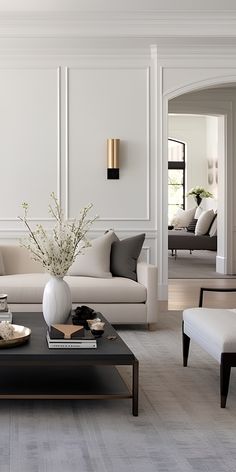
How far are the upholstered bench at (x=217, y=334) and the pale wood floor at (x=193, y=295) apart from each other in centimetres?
270

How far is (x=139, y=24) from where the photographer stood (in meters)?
6.84

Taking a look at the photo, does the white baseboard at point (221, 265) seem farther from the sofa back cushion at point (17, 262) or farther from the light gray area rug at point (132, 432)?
the light gray area rug at point (132, 432)

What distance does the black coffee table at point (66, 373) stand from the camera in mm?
3365

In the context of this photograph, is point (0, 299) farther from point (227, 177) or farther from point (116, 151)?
point (227, 177)

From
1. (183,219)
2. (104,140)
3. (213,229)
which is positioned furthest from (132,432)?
(183,219)

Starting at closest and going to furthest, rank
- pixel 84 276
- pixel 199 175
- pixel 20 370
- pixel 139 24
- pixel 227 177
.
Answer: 1. pixel 20 370
2. pixel 84 276
3. pixel 139 24
4. pixel 227 177
5. pixel 199 175

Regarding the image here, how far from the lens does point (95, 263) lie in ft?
19.6

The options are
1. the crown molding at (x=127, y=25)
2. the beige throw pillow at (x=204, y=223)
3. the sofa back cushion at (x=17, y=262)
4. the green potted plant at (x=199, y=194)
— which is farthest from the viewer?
the green potted plant at (x=199, y=194)

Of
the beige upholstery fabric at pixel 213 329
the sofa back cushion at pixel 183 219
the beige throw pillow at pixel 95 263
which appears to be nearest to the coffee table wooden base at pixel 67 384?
the beige upholstery fabric at pixel 213 329

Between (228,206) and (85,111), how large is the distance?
369 centimetres

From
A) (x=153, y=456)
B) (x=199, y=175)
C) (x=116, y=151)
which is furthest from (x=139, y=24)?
(x=199, y=175)

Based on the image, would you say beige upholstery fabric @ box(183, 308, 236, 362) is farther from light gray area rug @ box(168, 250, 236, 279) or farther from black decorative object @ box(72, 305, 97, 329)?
light gray area rug @ box(168, 250, 236, 279)

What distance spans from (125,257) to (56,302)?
2.09 m

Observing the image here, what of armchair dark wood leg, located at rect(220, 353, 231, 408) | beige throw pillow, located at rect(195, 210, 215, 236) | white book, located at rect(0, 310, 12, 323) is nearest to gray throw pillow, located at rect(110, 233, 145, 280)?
white book, located at rect(0, 310, 12, 323)
